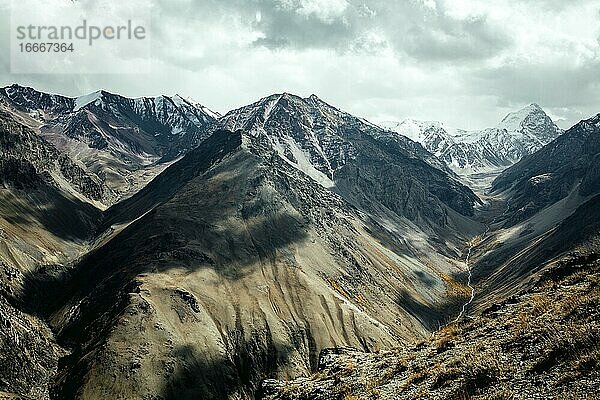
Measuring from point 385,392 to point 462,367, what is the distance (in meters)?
4.05

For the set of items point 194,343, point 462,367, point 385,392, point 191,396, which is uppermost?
point 462,367

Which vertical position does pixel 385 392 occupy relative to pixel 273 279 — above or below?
above

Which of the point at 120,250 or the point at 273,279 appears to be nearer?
the point at 273,279

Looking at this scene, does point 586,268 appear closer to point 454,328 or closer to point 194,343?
point 454,328

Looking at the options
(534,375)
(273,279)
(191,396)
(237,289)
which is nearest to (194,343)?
(191,396)

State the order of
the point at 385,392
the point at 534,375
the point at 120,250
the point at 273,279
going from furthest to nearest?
1. the point at 120,250
2. the point at 273,279
3. the point at 385,392
4. the point at 534,375

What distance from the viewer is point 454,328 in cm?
2945

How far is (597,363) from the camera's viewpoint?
54.4 feet

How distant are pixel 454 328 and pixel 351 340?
132 metres

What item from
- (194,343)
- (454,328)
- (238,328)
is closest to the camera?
(454,328)

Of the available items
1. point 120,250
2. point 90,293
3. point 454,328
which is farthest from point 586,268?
point 120,250

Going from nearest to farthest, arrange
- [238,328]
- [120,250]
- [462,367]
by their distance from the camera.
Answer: [462,367], [238,328], [120,250]

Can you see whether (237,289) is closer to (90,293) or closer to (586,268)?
(90,293)

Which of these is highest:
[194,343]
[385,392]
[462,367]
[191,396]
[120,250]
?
[462,367]
